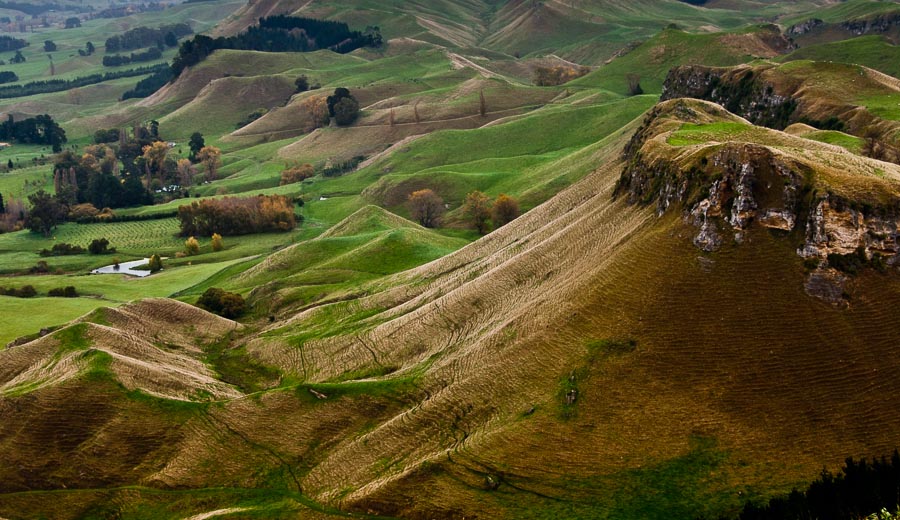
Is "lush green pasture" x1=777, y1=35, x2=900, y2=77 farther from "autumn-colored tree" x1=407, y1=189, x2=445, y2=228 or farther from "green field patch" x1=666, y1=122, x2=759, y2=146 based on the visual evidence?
"green field patch" x1=666, y1=122, x2=759, y2=146

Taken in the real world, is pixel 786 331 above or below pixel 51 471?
above

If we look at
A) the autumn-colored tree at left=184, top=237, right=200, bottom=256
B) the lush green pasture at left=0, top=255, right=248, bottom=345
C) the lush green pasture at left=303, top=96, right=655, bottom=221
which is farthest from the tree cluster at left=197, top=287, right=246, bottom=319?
the lush green pasture at left=303, top=96, right=655, bottom=221

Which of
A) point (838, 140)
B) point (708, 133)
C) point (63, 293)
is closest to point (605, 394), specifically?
point (708, 133)

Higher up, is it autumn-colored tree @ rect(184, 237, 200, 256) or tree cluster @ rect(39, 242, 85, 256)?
autumn-colored tree @ rect(184, 237, 200, 256)

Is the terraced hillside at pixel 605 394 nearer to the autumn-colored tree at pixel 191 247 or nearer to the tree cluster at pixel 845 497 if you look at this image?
the tree cluster at pixel 845 497

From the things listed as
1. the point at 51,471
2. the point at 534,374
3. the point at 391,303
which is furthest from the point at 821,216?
→ the point at 51,471

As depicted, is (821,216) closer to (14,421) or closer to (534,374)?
(534,374)
